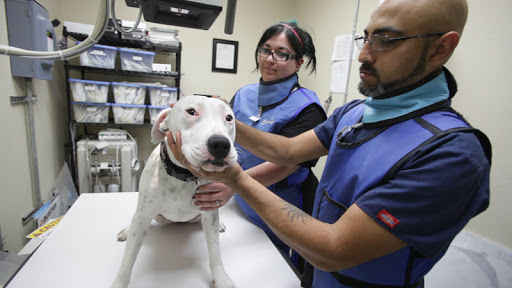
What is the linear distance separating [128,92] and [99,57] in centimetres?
39

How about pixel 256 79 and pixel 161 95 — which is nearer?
pixel 161 95

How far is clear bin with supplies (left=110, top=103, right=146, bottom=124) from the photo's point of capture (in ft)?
8.11

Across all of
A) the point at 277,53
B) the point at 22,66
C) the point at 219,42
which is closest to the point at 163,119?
the point at 277,53

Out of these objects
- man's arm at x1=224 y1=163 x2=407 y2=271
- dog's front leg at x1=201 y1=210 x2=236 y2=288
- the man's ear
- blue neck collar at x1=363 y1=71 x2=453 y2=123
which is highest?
the man's ear

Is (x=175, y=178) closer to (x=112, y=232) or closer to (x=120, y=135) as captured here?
(x=112, y=232)

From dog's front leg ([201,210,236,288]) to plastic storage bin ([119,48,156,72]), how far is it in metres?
2.11

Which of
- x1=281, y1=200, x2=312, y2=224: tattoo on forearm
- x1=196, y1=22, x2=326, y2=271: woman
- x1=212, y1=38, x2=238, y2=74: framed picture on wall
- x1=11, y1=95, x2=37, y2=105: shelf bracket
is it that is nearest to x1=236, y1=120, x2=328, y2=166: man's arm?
x1=196, y1=22, x2=326, y2=271: woman

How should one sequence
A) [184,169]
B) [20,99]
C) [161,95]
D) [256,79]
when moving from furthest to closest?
[256,79]
[161,95]
[20,99]
[184,169]

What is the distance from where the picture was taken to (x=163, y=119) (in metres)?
0.88

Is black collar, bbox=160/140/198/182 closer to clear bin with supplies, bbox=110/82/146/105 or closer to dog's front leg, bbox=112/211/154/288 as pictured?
dog's front leg, bbox=112/211/154/288

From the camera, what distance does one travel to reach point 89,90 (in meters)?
2.34

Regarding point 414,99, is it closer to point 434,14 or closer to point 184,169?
point 434,14

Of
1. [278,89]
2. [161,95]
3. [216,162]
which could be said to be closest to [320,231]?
[216,162]

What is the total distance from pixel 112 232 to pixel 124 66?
1.90m
